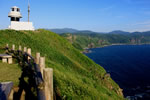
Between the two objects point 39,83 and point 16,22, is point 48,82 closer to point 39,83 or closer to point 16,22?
point 39,83

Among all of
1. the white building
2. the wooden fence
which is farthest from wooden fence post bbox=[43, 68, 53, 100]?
the white building

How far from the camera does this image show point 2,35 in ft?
94.0

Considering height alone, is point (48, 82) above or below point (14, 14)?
below

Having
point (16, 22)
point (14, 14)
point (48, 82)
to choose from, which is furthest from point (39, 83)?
point (14, 14)

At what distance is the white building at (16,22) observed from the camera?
34.6 m

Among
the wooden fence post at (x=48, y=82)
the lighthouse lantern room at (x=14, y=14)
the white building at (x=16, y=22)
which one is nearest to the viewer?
the wooden fence post at (x=48, y=82)

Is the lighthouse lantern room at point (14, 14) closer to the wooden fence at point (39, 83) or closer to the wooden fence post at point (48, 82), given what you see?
the wooden fence at point (39, 83)

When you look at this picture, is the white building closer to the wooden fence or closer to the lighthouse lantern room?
the lighthouse lantern room

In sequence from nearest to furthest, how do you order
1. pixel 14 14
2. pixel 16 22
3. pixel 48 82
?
1. pixel 48 82
2. pixel 16 22
3. pixel 14 14

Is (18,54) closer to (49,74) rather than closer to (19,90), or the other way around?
(19,90)

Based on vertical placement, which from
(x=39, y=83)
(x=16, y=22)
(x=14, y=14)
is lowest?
(x=39, y=83)

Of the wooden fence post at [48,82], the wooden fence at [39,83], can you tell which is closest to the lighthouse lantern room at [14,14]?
the wooden fence at [39,83]

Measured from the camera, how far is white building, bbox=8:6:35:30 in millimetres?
34594

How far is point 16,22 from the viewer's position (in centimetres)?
Answer: 3472
